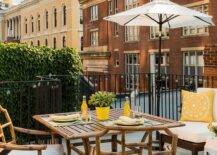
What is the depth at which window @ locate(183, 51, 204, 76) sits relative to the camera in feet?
76.9

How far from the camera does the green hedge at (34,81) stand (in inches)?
335

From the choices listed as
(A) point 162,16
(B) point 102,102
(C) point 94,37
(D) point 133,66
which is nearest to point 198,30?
(D) point 133,66

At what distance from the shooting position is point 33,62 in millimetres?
9234

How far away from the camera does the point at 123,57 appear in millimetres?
32438

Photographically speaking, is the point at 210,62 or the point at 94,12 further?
the point at 94,12

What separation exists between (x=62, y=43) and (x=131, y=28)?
20.1m

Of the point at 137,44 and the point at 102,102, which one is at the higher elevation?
the point at 137,44

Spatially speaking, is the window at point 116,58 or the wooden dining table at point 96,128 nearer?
the wooden dining table at point 96,128

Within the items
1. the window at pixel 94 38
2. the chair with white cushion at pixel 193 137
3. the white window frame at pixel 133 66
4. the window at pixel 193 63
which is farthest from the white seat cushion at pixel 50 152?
the window at pixel 94 38

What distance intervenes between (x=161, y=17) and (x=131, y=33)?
22.8 metres

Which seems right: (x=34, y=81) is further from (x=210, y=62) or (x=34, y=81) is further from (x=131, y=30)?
(x=131, y=30)

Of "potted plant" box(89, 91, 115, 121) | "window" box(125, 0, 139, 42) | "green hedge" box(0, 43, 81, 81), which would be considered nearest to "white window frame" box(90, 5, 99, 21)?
"window" box(125, 0, 139, 42)

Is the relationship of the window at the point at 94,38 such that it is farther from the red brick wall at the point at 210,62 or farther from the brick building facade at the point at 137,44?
the red brick wall at the point at 210,62

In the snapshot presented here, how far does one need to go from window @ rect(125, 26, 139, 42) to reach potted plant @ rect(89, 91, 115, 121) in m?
24.7
